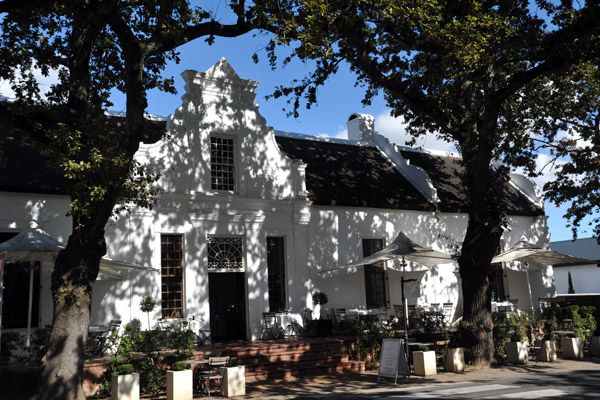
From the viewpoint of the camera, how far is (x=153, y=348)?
527 inches

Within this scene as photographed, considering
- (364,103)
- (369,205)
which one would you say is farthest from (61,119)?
(369,205)

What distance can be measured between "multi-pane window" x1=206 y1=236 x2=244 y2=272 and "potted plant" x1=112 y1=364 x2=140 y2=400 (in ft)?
20.6

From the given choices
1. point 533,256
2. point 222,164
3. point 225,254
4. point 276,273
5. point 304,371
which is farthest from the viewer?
point 533,256

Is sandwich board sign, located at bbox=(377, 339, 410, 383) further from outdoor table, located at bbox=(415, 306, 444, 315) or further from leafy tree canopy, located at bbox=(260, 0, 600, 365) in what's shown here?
outdoor table, located at bbox=(415, 306, 444, 315)

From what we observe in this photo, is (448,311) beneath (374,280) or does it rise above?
beneath

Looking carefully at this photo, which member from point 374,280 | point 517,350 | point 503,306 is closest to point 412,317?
point 374,280

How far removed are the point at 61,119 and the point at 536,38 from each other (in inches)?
427

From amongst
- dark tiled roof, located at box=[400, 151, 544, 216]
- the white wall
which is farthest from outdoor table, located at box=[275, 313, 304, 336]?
the white wall

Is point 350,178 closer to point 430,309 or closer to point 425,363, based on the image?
point 430,309

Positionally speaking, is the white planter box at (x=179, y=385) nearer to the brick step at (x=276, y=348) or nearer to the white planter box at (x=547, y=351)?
the brick step at (x=276, y=348)

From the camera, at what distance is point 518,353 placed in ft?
52.2

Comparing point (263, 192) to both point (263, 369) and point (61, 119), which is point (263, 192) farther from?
point (61, 119)

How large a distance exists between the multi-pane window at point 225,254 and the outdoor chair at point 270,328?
171 centimetres

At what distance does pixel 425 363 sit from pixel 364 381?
65.8 inches
